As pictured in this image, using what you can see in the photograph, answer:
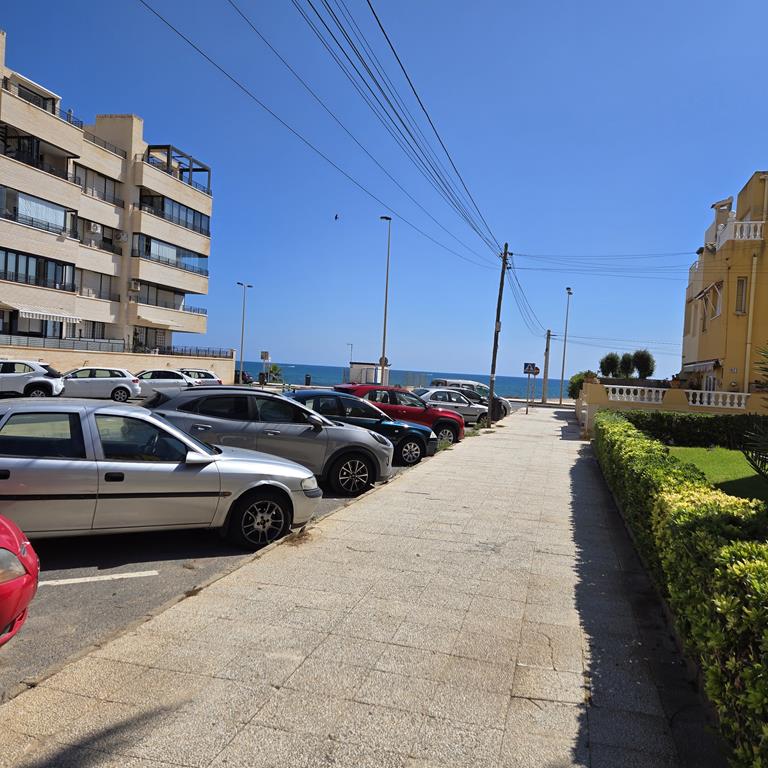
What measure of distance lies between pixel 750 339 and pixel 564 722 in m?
25.5

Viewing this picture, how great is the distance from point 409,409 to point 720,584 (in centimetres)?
1504

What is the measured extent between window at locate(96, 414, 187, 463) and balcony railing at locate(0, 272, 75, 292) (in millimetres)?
35633

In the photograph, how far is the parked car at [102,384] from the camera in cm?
2899

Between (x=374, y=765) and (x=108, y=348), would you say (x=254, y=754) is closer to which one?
(x=374, y=765)

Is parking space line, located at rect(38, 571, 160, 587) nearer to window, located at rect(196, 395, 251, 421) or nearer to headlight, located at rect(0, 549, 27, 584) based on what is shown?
headlight, located at rect(0, 549, 27, 584)

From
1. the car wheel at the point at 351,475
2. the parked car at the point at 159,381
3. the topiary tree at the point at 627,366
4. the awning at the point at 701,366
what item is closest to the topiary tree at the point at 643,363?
the topiary tree at the point at 627,366

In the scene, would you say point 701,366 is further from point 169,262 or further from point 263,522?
point 169,262

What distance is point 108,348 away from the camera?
4322 cm

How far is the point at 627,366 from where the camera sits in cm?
6169

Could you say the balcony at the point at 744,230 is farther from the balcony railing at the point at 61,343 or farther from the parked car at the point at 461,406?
the balcony railing at the point at 61,343

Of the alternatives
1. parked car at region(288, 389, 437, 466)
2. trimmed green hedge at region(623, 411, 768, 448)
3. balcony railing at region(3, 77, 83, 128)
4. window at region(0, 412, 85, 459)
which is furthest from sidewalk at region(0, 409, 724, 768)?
balcony railing at region(3, 77, 83, 128)

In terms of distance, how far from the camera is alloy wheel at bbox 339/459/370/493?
10422 mm

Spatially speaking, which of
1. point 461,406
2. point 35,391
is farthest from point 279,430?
point 35,391

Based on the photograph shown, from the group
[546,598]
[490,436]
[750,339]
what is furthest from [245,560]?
Answer: [750,339]
